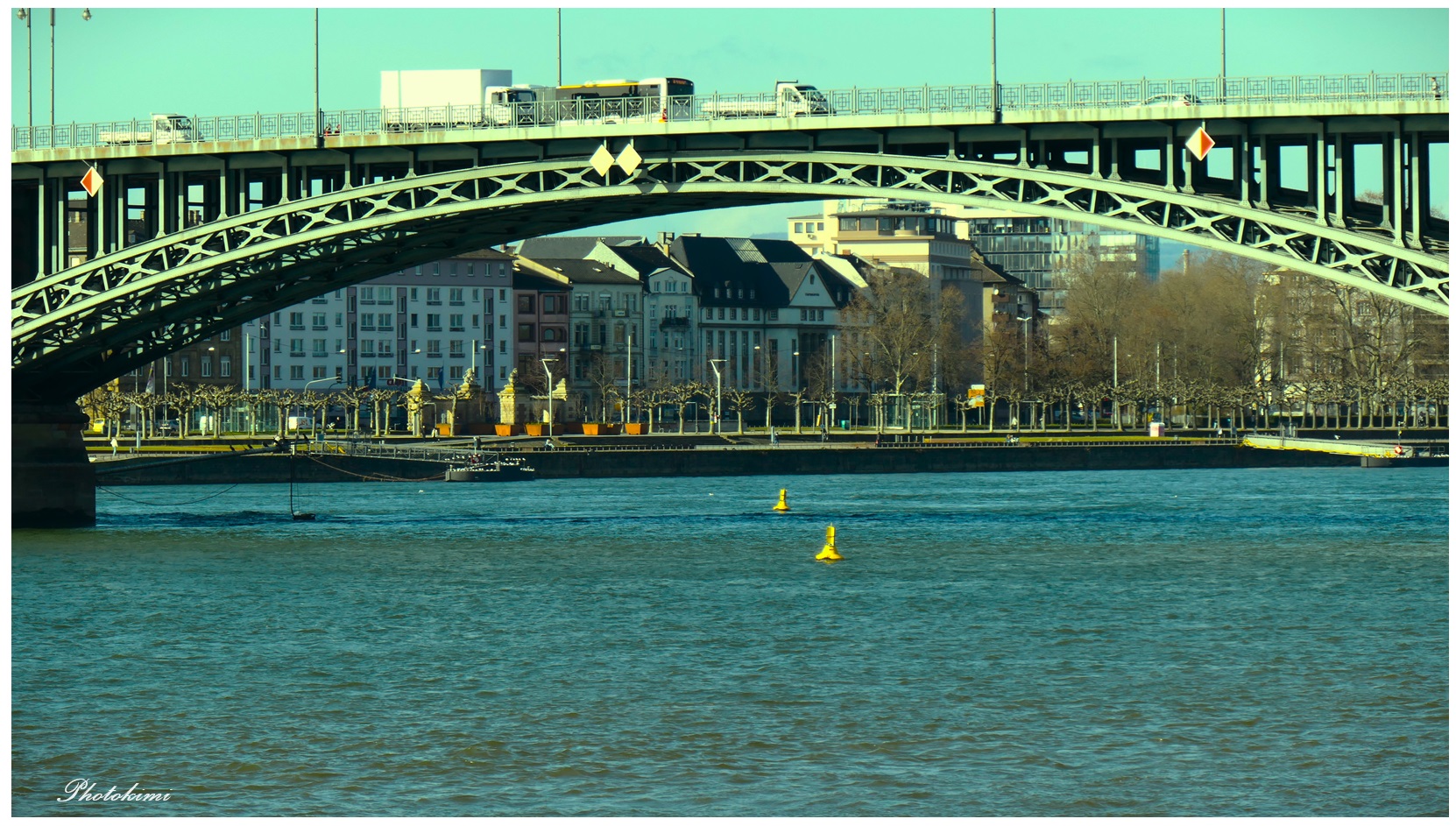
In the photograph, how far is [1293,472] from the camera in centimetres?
11438

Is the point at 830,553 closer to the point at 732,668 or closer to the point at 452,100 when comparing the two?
the point at 452,100

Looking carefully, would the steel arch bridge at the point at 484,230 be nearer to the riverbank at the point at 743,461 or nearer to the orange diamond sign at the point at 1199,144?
the orange diamond sign at the point at 1199,144

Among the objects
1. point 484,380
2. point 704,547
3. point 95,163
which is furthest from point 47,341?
point 484,380

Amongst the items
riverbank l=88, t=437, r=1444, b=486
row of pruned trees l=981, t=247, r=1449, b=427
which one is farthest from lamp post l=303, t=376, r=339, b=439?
row of pruned trees l=981, t=247, r=1449, b=427

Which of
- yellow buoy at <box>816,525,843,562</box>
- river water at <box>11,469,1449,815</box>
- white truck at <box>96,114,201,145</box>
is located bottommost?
river water at <box>11,469,1449,815</box>

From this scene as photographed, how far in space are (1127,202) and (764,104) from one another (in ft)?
28.1

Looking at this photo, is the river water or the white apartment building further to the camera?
the white apartment building

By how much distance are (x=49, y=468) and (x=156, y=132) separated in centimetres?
1246

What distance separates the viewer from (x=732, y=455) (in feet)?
366

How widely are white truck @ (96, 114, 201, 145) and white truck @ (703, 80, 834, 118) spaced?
45.7ft

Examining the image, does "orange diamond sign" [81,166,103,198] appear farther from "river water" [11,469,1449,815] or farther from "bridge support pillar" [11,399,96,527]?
"river water" [11,469,1449,815]

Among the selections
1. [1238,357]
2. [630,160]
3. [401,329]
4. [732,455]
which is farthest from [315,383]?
[630,160]

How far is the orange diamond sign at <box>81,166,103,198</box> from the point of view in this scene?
185 ft

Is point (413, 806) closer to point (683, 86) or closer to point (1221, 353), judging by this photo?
point (683, 86)
